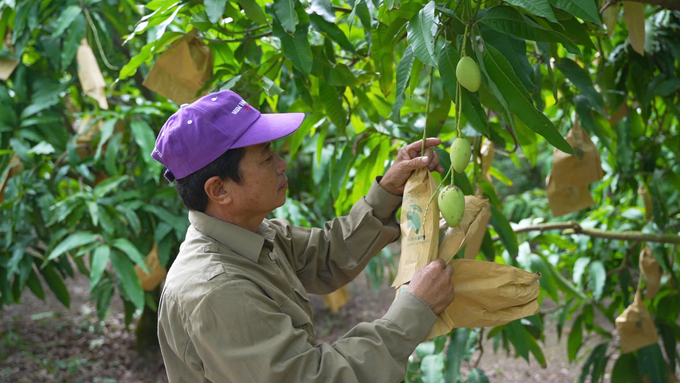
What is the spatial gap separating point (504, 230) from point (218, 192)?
82 centimetres

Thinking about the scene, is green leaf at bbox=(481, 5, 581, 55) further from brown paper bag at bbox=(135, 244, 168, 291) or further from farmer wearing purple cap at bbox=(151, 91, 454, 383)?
brown paper bag at bbox=(135, 244, 168, 291)

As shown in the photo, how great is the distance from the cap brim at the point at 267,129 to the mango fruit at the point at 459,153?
0.35m

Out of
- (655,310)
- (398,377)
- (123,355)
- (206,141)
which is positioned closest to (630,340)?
(655,310)

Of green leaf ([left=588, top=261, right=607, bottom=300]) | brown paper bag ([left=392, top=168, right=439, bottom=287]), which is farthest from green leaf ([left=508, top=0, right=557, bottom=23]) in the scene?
green leaf ([left=588, top=261, right=607, bottom=300])

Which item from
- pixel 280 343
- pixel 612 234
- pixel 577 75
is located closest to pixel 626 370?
pixel 612 234

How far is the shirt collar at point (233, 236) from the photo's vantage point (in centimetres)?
122

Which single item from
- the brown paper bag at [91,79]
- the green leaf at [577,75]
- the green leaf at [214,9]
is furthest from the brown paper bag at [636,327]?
the brown paper bag at [91,79]

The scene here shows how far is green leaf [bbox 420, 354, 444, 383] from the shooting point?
1938 mm

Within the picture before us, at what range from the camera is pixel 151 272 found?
2.47 m

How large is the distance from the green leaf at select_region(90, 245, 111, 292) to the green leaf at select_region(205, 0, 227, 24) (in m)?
1.21

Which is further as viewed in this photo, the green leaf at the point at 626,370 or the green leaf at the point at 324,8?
the green leaf at the point at 626,370

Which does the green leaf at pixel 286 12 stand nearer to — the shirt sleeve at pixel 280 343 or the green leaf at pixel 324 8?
the green leaf at pixel 324 8

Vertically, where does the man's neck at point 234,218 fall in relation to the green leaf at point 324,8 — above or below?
below

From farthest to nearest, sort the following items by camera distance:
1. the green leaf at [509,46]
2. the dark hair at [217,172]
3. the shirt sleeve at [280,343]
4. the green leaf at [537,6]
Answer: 1. the dark hair at [217,172]
2. the green leaf at [509,46]
3. the shirt sleeve at [280,343]
4. the green leaf at [537,6]
